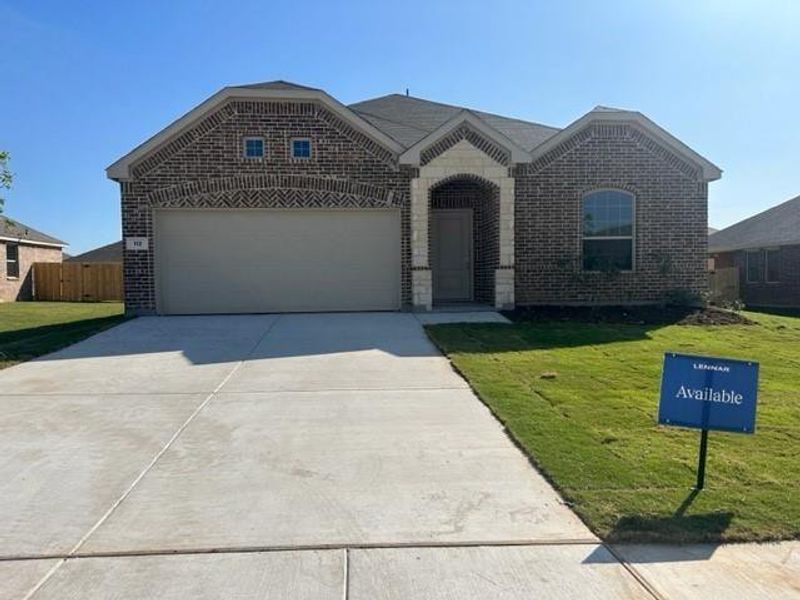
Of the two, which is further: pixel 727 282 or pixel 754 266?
pixel 727 282

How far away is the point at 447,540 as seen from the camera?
416cm

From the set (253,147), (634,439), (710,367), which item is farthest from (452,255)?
(710,367)

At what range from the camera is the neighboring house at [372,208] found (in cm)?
1562

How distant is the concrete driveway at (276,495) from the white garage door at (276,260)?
6831 millimetres

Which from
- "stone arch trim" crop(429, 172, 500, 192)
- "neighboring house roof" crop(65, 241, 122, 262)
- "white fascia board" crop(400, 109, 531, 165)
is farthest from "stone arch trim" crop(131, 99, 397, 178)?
"neighboring house roof" crop(65, 241, 122, 262)

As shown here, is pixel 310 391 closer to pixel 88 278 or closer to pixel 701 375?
pixel 701 375

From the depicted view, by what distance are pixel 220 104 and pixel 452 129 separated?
542 cm

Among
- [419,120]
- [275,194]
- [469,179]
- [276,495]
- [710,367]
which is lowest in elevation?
[276,495]

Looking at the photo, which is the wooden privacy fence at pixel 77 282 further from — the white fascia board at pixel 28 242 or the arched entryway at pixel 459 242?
the arched entryway at pixel 459 242

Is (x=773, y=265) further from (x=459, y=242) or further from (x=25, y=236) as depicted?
(x=25, y=236)

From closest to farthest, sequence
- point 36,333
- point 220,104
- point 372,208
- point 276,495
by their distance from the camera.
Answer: point 276,495, point 36,333, point 220,104, point 372,208

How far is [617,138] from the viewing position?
16656 mm

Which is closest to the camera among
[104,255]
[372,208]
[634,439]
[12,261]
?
[634,439]

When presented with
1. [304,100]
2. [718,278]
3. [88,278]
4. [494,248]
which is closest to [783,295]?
[718,278]
